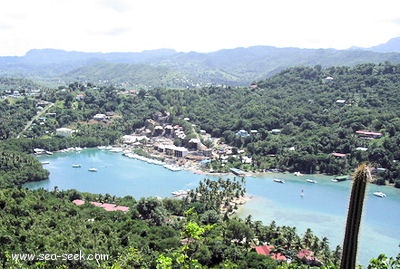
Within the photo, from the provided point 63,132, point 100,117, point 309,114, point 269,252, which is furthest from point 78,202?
point 100,117

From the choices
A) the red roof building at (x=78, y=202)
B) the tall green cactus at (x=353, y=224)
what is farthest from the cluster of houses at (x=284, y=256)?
the tall green cactus at (x=353, y=224)

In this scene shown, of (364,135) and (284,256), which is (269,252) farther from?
(364,135)

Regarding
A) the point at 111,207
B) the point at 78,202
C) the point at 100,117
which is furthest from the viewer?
the point at 100,117

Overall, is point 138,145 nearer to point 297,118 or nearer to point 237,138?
point 237,138

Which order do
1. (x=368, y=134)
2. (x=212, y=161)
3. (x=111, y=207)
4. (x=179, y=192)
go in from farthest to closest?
(x=212, y=161) → (x=368, y=134) → (x=179, y=192) → (x=111, y=207)

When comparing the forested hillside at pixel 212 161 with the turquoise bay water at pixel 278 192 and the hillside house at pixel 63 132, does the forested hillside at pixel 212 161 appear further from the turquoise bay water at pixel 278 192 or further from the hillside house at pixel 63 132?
the turquoise bay water at pixel 278 192

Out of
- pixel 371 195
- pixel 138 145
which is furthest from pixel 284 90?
pixel 371 195
